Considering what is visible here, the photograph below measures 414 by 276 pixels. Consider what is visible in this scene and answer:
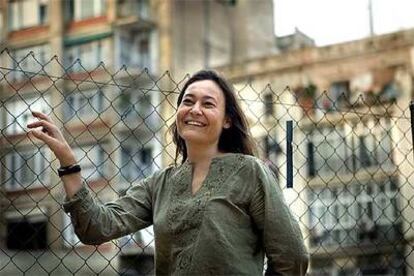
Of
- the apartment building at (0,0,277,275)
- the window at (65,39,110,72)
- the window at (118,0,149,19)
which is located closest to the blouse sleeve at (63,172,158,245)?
the apartment building at (0,0,277,275)

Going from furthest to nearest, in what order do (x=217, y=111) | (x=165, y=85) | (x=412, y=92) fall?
(x=165, y=85) < (x=412, y=92) < (x=217, y=111)

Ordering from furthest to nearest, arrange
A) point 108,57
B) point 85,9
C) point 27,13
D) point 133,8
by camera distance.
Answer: point 27,13
point 85,9
point 133,8
point 108,57

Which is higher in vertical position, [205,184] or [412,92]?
[412,92]

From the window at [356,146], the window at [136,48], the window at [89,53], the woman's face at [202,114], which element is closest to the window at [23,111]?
the woman's face at [202,114]

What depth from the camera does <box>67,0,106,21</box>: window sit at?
77.3 feet

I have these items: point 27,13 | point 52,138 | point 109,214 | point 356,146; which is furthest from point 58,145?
point 27,13

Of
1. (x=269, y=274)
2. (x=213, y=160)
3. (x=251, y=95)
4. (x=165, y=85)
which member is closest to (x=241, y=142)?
(x=213, y=160)

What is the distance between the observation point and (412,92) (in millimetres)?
19938

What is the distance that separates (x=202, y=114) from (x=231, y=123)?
0.13 metres

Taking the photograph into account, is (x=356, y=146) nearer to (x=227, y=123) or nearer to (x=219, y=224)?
(x=227, y=123)

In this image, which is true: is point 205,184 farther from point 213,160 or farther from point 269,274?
point 269,274

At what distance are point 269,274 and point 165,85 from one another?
19.6 meters

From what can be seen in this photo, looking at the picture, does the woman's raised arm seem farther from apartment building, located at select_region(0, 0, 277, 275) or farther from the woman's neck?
apartment building, located at select_region(0, 0, 277, 275)

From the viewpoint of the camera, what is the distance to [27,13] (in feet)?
80.7
